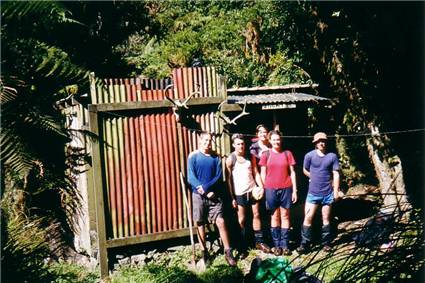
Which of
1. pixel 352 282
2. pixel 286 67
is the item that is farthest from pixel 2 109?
pixel 286 67

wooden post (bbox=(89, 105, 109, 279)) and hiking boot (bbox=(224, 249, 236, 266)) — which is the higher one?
wooden post (bbox=(89, 105, 109, 279))

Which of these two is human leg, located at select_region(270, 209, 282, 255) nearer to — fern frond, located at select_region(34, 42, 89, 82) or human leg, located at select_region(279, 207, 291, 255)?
human leg, located at select_region(279, 207, 291, 255)

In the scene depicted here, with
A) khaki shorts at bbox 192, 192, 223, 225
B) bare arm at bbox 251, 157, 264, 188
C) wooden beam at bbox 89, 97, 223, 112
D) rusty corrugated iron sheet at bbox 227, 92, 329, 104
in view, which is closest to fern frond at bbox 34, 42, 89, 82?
wooden beam at bbox 89, 97, 223, 112

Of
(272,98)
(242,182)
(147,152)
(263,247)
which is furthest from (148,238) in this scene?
(272,98)

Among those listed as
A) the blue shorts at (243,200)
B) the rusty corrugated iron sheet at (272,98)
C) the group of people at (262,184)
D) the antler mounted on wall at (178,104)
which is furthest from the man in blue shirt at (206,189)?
the rusty corrugated iron sheet at (272,98)

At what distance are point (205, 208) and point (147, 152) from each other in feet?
4.00

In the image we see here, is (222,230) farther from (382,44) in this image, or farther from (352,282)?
(352,282)

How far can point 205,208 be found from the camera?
300 inches

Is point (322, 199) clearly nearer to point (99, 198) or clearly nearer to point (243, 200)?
point (243, 200)

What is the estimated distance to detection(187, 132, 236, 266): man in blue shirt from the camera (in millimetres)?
7418

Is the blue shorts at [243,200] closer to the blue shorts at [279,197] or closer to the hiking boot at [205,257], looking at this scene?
the blue shorts at [279,197]

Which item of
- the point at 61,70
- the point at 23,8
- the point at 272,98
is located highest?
the point at 272,98

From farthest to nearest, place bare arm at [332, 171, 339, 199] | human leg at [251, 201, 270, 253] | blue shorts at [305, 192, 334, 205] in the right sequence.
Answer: human leg at [251, 201, 270, 253] < blue shorts at [305, 192, 334, 205] < bare arm at [332, 171, 339, 199]

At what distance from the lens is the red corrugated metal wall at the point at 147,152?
296 inches
